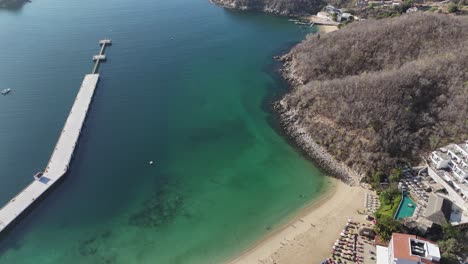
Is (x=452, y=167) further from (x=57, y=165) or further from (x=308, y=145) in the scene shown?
(x=57, y=165)

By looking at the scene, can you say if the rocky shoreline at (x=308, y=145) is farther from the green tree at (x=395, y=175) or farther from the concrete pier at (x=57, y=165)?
the concrete pier at (x=57, y=165)

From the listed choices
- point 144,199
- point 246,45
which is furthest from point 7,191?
point 246,45

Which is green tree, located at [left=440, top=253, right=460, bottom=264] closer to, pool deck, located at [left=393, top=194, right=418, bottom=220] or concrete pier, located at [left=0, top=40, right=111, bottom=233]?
pool deck, located at [left=393, top=194, right=418, bottom=220]

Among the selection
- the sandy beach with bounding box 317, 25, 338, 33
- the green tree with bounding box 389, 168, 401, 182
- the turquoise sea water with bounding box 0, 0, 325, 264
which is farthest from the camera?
the sandy beach with bounding box 317, 25, 338, 33

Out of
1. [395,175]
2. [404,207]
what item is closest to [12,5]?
[395,175]

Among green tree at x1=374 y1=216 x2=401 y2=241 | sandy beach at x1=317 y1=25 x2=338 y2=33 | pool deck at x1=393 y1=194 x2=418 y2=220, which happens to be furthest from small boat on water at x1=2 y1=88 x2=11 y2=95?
sandy beach at x1=317 y1=25 x2=338 y2=33

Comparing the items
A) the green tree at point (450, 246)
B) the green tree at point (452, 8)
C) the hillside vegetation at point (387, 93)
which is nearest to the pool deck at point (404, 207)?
the green tree at point (450, 246)
